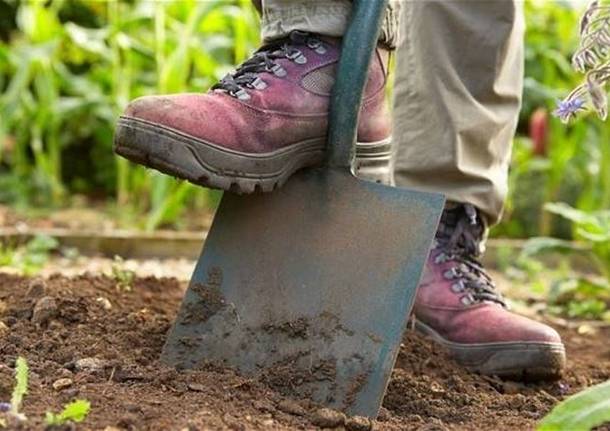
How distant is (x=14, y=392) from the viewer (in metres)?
1.60

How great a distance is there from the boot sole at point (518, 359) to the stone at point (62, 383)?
3.09ft

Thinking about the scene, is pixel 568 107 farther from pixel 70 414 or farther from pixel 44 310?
pixel 44 310

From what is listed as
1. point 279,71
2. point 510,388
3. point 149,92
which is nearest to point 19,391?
point 279,71

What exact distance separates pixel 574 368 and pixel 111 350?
1089mm

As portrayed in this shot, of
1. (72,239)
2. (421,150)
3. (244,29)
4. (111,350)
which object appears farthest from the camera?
(244,29)

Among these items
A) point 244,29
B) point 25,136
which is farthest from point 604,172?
point 25,136

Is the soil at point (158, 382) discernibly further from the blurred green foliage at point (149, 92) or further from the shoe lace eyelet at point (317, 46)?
the blurred green foliage at point (149, 92)

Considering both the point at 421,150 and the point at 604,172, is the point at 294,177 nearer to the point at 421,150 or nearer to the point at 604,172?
the point at 421,150

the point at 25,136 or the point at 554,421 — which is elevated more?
the point at 554,421

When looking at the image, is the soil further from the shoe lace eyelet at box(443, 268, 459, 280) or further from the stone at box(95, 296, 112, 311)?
the shoe lace eyelet at box(443, 268, 459, 280)

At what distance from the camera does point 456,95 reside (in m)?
2.49

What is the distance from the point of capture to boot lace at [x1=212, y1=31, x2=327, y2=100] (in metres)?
2.00

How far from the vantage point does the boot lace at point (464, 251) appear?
97.7 inches

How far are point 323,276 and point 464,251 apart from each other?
638 millimetres
